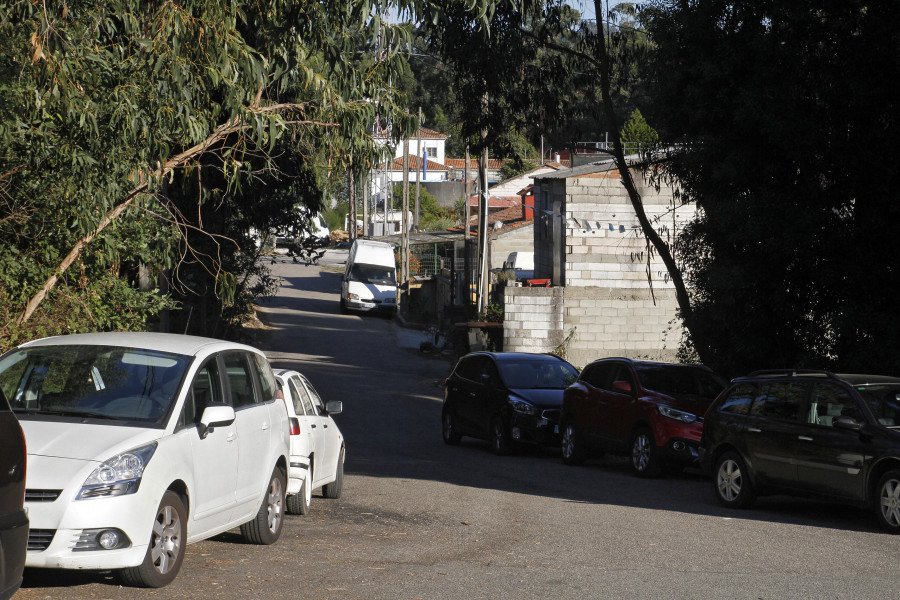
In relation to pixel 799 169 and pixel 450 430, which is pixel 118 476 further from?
pixel 450 430

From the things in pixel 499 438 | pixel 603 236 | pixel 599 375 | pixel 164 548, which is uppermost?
pixel 603 236

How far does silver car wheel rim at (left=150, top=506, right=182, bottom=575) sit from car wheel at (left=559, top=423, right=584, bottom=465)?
33.5ft

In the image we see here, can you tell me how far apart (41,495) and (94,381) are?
1394 millimetres

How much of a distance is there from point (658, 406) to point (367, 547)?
23.2 ft

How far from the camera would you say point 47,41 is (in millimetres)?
10344

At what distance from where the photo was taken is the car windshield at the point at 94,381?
752 cm

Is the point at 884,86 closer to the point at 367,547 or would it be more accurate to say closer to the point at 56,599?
the point at 367,547

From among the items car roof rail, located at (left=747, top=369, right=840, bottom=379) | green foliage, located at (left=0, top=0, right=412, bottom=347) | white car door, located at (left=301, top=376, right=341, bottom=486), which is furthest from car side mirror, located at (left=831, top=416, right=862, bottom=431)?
green foliage, located at (left=0, top=0, right=412, bottom=347)

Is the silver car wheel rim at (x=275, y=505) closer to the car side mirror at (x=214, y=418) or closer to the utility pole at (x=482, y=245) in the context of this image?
the car side mirror at (x=214, y=418)

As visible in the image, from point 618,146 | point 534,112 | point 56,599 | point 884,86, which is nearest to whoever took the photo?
point 56,599

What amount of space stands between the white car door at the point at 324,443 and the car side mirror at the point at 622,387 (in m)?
4.99

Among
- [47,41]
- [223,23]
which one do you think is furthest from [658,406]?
[47,41]

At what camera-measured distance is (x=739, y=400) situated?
12.8m

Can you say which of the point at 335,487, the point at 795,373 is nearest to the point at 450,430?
the point at 335,487
